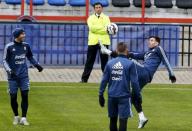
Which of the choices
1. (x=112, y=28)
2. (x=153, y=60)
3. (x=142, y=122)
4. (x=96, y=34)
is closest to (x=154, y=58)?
(x=153, y=60)

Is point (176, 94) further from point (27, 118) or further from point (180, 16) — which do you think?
point (180, 16)

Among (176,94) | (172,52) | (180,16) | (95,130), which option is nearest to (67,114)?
(95,130)

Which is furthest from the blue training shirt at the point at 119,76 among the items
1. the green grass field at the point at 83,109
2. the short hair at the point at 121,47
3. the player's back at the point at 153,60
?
the player's back at the point at 153,60

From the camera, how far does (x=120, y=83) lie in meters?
13.9

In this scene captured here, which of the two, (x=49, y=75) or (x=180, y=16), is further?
(x=180, y=16)

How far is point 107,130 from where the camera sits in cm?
1581

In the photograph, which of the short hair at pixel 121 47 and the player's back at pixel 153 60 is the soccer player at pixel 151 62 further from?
the short hair at pixel 121 47

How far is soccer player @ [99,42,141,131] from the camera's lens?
1385 centimetres

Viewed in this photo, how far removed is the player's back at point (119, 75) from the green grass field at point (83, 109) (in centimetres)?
217

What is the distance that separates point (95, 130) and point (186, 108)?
4003mm

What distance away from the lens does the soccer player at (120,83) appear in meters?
13.9

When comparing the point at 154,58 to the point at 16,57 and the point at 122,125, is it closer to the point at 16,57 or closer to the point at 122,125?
the point at 16,57

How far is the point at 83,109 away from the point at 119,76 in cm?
505

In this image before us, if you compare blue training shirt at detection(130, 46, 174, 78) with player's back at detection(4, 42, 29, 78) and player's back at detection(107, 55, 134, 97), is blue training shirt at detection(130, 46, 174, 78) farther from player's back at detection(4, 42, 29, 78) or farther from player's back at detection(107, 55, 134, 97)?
player's back at detection(107, 55, 134, 97)
